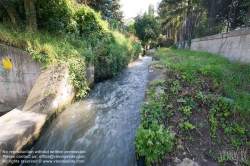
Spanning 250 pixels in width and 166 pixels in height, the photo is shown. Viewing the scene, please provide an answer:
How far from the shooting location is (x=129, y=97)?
4977mm

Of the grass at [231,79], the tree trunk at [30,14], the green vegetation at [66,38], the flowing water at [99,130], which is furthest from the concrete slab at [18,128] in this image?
the tree trunk at [30,14]

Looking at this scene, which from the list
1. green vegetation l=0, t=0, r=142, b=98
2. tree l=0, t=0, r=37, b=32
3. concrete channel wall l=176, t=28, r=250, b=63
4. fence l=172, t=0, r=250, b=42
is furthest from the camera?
tree l=0, t=0, r=37, b=32

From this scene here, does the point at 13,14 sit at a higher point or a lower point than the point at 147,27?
lower

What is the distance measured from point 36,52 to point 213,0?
8.26 metres

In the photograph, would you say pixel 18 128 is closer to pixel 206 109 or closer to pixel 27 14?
pixel 206 109

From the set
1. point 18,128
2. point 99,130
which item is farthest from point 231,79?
point 18,128

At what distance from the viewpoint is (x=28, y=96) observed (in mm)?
4125

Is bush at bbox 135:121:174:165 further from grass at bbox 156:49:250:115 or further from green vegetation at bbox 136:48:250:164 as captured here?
grass at bbox 156:49:250:115

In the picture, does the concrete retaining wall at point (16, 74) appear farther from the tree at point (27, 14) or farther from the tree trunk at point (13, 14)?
the tree trunk at point (13, 14)

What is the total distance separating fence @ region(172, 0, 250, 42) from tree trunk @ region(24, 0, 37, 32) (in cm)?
764

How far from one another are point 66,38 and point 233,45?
21.3 feet

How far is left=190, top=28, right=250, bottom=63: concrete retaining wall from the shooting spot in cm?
390

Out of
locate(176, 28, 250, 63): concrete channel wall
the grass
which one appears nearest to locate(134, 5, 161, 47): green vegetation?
locate(176, 28, 250, 63): concrete channel wall

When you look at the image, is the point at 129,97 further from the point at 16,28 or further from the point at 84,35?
the point at 16,28
